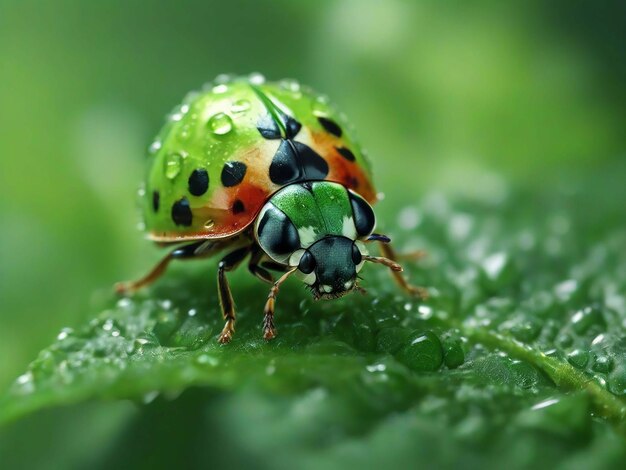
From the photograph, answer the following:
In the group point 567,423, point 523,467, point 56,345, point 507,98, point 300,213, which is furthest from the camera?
point 507,98

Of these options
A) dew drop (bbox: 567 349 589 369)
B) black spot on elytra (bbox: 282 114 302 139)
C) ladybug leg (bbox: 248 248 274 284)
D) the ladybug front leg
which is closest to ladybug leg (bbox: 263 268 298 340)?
ladybug leg (bbox: 248 248 274 284)

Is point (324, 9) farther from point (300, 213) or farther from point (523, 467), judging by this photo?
point (523, 467)

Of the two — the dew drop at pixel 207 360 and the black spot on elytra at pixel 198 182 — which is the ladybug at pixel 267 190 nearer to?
the black spot on elytra at pixel 198 182

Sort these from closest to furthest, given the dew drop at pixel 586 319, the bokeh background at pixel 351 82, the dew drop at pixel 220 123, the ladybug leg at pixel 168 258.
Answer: the dew drop at pixel 220 123 → the dew drop at pixel 586 319 → the ladybug leg at pixel 168 258 → the bokeh background at pixel 351 82

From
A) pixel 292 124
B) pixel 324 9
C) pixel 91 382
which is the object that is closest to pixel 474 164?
pixel 324 9

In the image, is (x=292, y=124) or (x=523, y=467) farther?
(x=292, y=124)

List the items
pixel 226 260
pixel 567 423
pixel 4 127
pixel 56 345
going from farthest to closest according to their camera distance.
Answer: pixel 4 127
pixel 226 260
pixel 56 345
pixel 567 423

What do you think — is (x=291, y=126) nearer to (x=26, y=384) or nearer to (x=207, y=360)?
(x=207, y=360)

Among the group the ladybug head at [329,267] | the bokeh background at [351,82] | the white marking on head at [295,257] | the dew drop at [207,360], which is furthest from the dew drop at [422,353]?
the bokeh background at [351,82]
